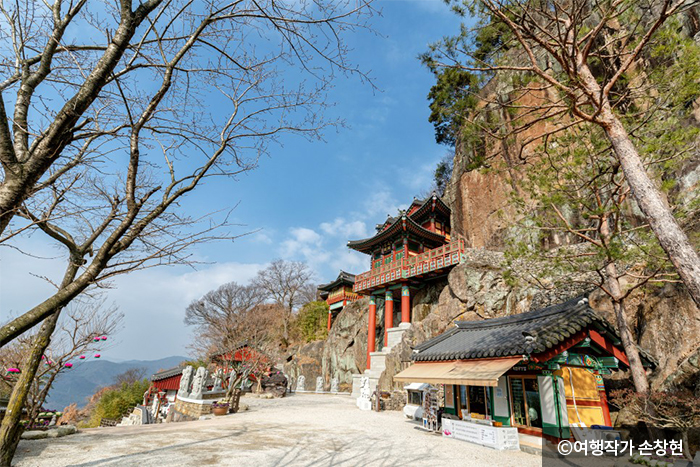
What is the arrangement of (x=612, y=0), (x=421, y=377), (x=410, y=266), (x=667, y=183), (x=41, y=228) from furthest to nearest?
1. (x=410, y=266)
2. (x=421, y=377)
3. (x=667, y=183)
4. (x=612, y=0)
5. (x=41, y=228)

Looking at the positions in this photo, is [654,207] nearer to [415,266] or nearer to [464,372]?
[464,372]

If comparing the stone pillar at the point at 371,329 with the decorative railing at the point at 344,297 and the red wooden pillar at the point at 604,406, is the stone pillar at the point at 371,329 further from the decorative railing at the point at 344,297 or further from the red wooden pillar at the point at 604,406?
the red wooden pillar at the point at 604,406

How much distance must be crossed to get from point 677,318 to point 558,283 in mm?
3320

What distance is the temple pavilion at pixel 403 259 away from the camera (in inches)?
838

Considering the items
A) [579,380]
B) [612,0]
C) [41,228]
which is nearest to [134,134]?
[41,228]

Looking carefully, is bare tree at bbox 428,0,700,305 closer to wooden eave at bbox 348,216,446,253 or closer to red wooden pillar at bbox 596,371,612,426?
red wooden pillar at bbox 596,371,612,426

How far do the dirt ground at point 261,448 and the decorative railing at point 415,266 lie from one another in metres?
12.0

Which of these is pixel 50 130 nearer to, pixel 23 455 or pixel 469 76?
pixel 469 76

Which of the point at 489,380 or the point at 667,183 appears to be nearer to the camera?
the point at 667,183

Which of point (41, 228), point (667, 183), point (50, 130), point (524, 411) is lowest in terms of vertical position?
point (524, 411)

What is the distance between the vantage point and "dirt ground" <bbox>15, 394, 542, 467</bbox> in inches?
240

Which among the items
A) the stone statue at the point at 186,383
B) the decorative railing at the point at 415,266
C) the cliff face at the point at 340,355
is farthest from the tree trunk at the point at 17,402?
the cliff face at the point at 340,355

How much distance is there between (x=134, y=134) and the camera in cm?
293

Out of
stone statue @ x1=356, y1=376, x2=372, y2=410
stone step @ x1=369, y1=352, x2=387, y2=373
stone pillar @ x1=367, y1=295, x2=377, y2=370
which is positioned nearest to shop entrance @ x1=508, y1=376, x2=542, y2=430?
stone statue @ x1=356, y1=376, x2=372, y2=410
